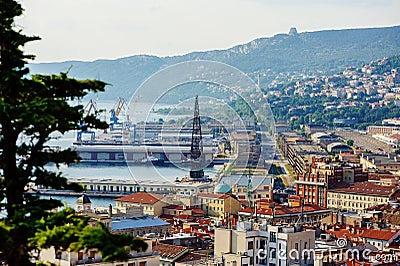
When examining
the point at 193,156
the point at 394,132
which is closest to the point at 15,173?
the point at 193,156

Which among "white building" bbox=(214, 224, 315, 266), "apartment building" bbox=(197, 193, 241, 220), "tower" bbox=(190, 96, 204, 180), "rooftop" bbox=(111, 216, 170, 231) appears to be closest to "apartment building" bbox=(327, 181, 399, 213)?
"apartment building" bbox=(197, 193, 241, 220)

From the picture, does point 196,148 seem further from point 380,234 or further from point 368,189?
point 380,234

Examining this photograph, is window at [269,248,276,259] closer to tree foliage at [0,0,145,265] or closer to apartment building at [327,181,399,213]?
tree foliage at [0,0,145,265]

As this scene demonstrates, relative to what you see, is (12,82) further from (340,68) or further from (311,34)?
(311,34)

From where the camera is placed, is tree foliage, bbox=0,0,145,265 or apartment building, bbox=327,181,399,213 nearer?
tree foliage, bbox=0,0,145,265

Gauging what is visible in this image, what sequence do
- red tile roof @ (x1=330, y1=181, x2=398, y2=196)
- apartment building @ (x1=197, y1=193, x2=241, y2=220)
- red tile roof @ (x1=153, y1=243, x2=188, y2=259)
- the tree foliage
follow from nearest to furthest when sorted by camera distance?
the tree foliage < red tile roof @ (x1=153, y1=243, x2=188, y2=259) < apartment building @ (x1=197, y1=193, x2=241, y2=220) < red tile roof @ (x1=330, y1=181, x2=398, y2=196)

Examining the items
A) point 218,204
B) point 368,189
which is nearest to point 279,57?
point 368,189

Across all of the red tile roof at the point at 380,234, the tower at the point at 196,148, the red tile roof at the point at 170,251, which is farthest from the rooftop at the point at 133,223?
the tower at the point at 196,148
